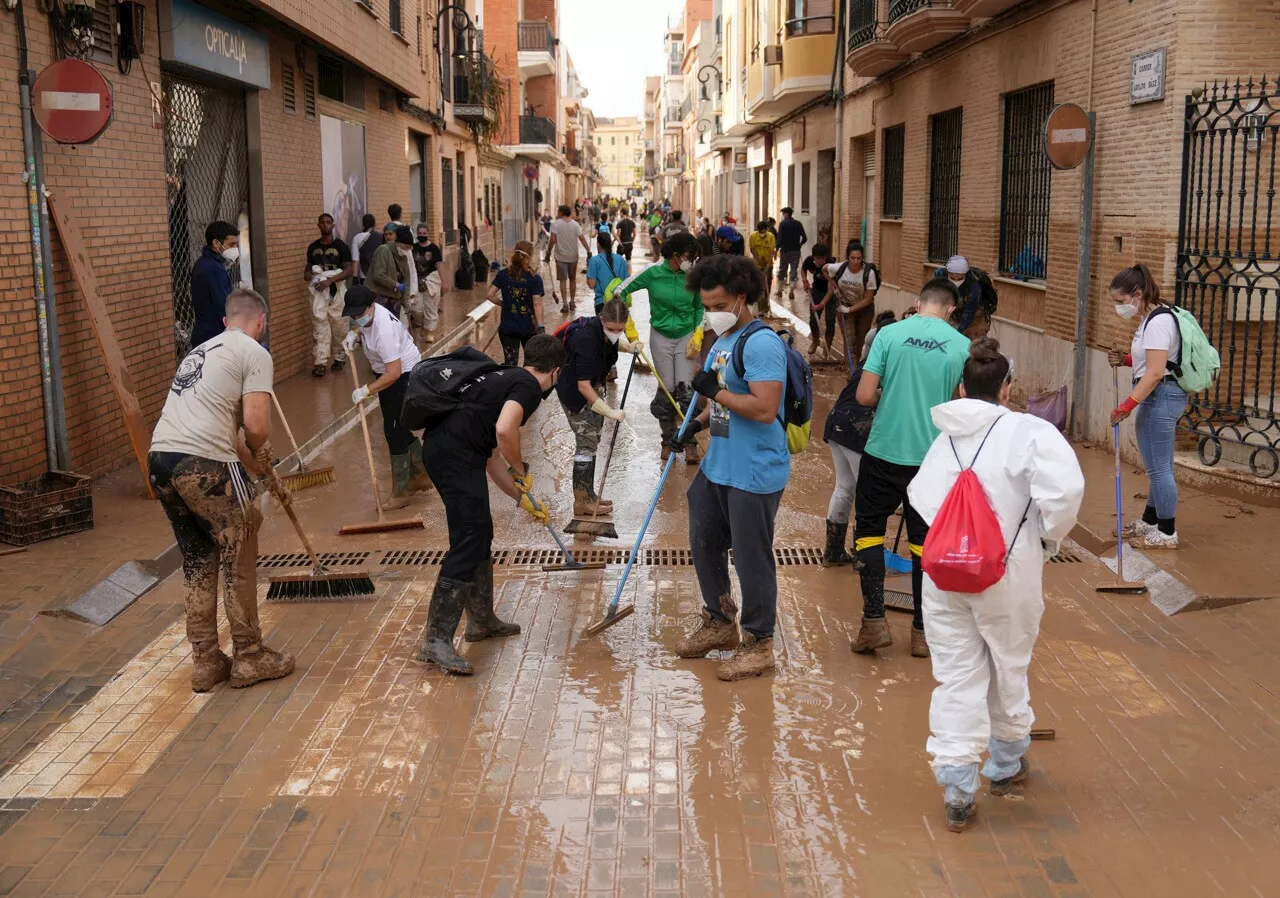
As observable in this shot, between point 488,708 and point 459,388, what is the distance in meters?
1.39

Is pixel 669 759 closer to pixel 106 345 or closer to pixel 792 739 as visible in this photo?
pixel 792 739

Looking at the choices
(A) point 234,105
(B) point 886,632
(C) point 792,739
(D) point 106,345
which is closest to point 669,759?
(C) point 792,739

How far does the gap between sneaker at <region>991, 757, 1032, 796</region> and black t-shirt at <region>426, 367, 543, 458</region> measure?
2439mm

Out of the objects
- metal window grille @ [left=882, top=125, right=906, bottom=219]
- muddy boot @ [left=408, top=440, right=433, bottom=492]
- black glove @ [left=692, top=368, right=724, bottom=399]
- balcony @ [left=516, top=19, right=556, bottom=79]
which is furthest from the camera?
balcony @ [left=516, top=19, right=556, bottom=79]

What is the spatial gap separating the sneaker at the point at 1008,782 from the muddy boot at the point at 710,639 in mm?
1673

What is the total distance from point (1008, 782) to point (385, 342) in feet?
17.3

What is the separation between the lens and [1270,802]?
4.43 meters

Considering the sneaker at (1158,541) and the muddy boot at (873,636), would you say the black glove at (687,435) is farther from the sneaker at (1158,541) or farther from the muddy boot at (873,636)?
the sneaker at (1158,541)

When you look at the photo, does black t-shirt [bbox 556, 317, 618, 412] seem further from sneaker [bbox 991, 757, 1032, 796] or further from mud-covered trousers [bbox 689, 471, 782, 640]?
sneaker [bbox 991, 757, 1032, 796]

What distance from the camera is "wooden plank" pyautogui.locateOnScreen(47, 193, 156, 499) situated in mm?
8742

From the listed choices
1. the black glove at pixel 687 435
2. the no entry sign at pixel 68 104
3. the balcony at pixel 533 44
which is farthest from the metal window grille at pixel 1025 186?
the balcony at pixel 533 44

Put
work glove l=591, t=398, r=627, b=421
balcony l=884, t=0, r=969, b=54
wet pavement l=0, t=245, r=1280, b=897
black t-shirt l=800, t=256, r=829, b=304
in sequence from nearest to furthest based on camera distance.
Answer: wet pavement l=0, t=245, r=1280, b=897 < work glove l=591, t=398, r=627, b=421 < balcony l=884, t=0, r=969, b=54 < black t-shirt l=800, t=256, r=829, b=304

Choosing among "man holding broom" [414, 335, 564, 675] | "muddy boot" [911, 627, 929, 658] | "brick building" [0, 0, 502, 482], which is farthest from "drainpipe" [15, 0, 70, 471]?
"muddy boot" [911, 627, 929, 658]

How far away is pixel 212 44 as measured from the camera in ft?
38.8
